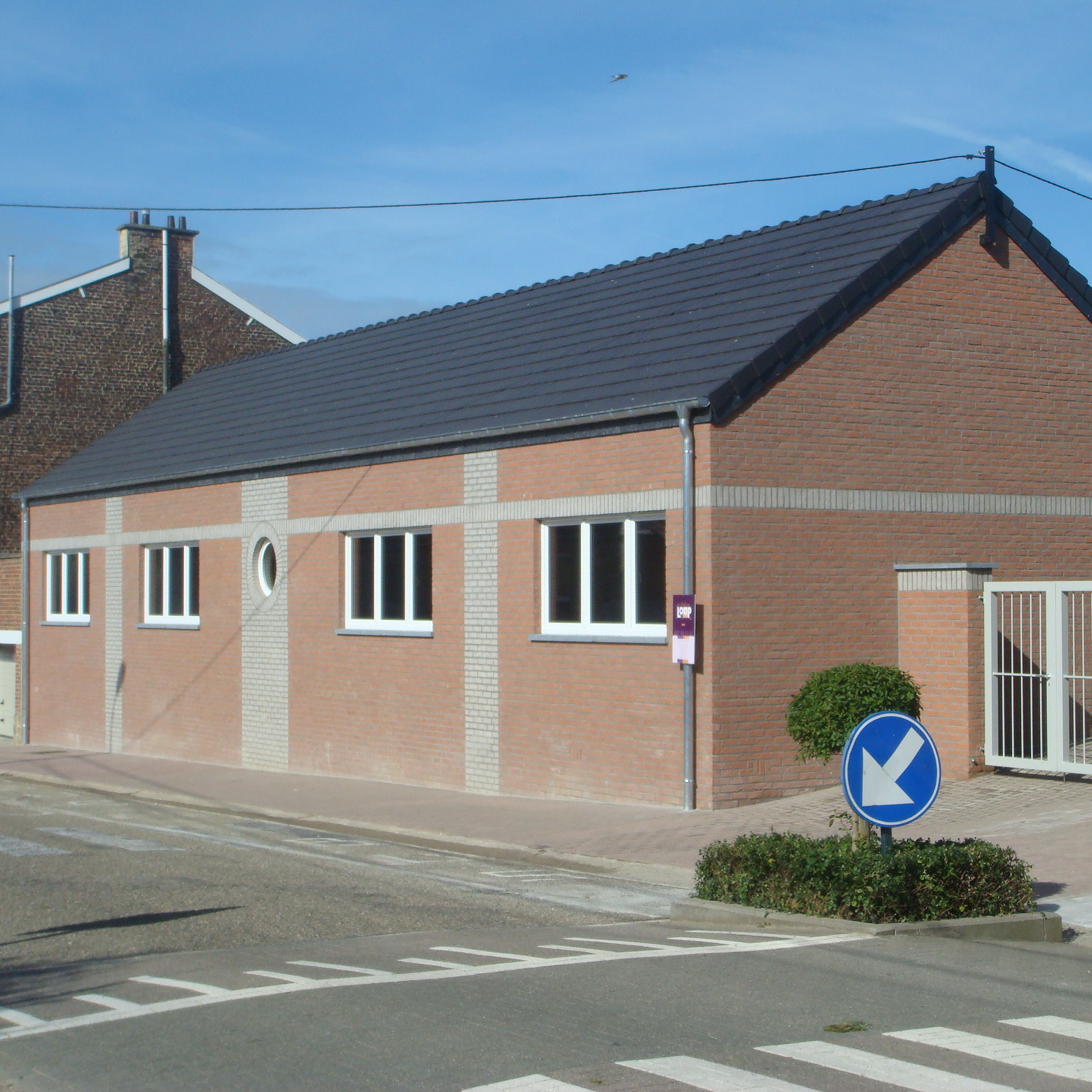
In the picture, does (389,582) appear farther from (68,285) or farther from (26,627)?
(68,285)

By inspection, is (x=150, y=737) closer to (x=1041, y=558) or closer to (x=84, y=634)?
(x=84, y=634)

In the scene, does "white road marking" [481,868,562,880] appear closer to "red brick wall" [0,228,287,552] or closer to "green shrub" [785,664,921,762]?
"green shrub" [785,664,921,762]

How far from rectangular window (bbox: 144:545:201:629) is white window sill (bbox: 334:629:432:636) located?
418 centimetres

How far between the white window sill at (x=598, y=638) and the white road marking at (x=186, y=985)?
7645 millimetres

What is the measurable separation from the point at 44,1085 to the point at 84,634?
20.3m

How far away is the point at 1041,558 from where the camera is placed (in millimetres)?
15727

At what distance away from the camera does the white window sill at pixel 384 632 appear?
1717 centimetres

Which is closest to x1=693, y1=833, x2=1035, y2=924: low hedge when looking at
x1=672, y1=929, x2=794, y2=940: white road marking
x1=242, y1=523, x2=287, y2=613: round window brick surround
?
x1=672, y1=929, x2=794, y2=940: white road marking

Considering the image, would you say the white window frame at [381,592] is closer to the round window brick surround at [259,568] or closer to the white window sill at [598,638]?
the round window brick surround at [259,568]

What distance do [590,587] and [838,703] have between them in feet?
14.9

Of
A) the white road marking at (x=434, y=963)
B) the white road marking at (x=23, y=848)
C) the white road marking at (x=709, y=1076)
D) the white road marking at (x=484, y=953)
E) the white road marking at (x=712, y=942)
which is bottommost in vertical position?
the white road marking at (x=23, y=848)

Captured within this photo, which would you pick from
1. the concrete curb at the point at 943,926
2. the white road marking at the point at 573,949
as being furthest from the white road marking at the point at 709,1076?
the concrete curb at the point at 943,926

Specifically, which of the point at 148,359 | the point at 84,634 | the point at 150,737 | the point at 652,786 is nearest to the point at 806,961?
the point at 652,786

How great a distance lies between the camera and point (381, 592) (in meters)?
18.0
